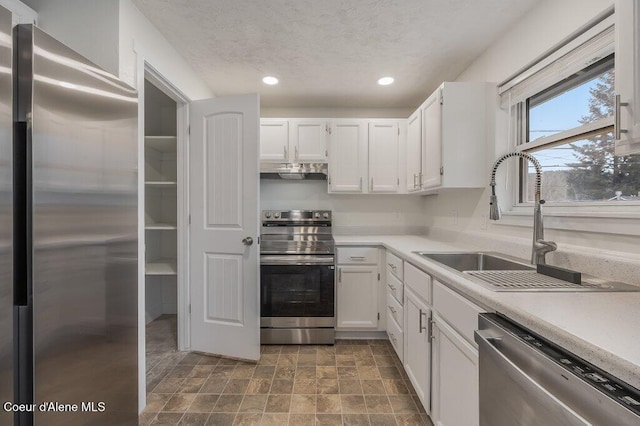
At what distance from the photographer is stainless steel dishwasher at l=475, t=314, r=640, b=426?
568mm

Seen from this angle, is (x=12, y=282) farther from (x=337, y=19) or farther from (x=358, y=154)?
(x=358, y=154)

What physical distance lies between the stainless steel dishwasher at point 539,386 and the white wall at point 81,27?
2090mm

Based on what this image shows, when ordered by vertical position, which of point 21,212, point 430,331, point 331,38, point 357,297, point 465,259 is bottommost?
point 357,297

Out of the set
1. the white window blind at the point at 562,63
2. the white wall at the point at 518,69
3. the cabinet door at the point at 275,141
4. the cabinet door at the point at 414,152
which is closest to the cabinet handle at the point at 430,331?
the white wall at the point at 518,69

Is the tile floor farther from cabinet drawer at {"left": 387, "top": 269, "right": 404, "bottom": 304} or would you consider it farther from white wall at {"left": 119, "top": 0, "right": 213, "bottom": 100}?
white wall at {"left": 119, "top": 0, "right": 213, "bottom": 100}

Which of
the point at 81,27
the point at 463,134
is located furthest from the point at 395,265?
the point at 81,27

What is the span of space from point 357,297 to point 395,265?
2.01ft

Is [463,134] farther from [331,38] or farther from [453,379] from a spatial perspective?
[453,379]

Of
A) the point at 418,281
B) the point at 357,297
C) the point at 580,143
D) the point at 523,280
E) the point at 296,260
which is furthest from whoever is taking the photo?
the point at 357,297

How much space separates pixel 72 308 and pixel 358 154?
101 inches

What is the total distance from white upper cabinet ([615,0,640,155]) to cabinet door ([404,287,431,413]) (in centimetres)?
104

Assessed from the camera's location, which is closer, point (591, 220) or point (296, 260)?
point (591, 220)

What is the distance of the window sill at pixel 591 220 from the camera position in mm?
1123

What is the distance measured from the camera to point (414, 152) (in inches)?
104
